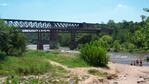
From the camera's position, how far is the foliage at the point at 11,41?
53625 mm

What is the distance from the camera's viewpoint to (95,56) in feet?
186

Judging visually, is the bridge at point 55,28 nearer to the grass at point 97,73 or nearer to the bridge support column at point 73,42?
the bridge support column at point 73,42

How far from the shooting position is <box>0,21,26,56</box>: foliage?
5362 cm

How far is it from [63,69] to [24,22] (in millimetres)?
112015

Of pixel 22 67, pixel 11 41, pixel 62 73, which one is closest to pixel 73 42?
pixel 11 41

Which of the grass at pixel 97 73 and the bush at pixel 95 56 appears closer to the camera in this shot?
the grass at pixel 97 73

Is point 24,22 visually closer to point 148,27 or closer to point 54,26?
point 54,26

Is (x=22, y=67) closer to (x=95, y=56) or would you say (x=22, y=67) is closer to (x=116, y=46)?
Result: (x=95, y=56)

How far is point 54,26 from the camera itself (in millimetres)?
173250

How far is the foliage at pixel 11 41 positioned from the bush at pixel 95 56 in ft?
30.4

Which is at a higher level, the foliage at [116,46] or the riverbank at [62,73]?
the riverbank at [62,73]

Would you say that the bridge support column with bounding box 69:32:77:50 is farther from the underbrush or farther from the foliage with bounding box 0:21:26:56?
the underbrush

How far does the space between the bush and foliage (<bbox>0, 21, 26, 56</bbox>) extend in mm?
9259

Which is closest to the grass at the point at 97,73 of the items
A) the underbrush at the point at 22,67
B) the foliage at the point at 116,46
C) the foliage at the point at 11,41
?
the underbrush at the point at 22,67
